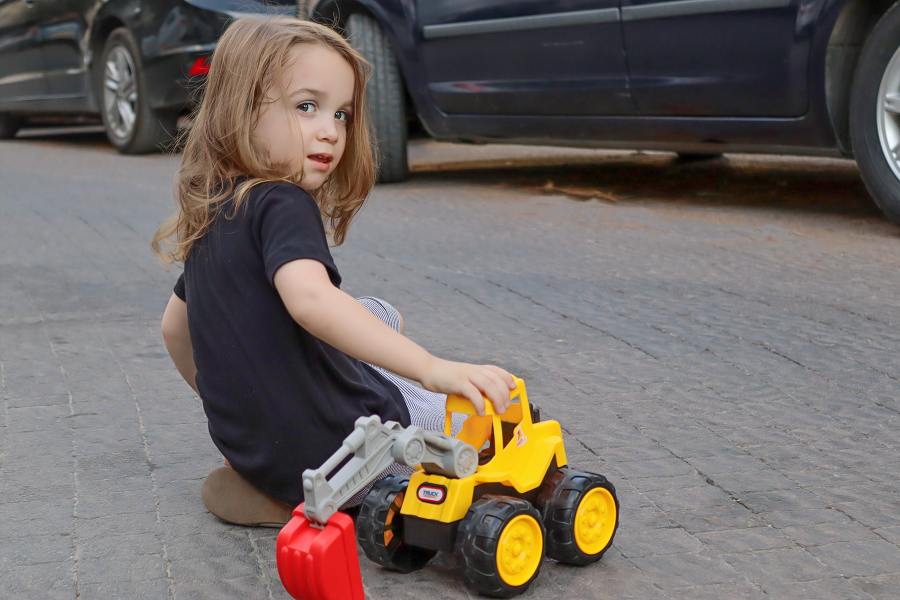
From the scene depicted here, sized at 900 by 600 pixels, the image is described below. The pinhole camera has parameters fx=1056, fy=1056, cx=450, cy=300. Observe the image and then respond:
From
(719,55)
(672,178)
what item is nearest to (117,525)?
(719,55)

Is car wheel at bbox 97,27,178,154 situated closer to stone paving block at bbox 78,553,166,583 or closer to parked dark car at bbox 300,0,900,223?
parked dark car at bbox 300,0,900,223

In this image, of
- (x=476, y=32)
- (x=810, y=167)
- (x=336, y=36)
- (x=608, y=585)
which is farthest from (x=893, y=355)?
(x=810, y=167)

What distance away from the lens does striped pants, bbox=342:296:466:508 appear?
2.07 m

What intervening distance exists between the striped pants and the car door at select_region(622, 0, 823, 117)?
2830 millimetres

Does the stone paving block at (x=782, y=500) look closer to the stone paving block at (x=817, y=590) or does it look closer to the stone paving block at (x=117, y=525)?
the stone paving block at (x=817, y=590)

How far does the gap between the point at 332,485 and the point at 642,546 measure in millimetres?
682

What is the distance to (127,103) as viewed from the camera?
26.9 feet

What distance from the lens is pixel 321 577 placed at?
1.55m

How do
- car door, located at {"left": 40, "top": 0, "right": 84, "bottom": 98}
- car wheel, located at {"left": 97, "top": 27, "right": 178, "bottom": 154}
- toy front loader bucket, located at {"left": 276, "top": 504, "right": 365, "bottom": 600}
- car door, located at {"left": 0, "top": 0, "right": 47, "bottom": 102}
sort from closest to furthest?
1. toy front loader bucket, located at {"left": 276, "top": 504, "right": 365, "bottom": 600}
2. car wheel, located at {"left": 97, "top": 27, "right": 178, "bottom": 154}
3. car door, located at {"left": 40, "top": 0, "right": 84, "bottom": 98}
4. car door, located at {"left": 0, "top": 0, "right": 47, "bottom": 102}

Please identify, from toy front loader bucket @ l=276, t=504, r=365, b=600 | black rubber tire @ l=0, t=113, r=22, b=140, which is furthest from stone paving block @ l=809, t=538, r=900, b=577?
black rubber tire @ l=0, t=113, r=22, b=140

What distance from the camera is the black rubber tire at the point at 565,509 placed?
1.80m

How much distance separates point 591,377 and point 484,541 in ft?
4.36

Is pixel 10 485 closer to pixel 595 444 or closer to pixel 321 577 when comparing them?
pixel 321 577

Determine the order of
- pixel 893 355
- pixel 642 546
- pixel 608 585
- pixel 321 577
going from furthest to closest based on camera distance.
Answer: pixel 893 355 < pixel 642 546 < pixel 608 585 < pixel 321 577
